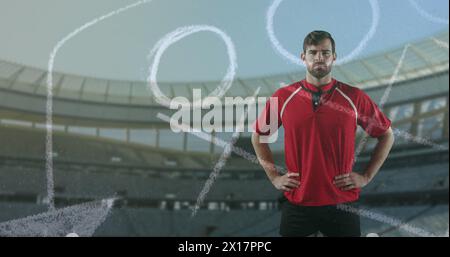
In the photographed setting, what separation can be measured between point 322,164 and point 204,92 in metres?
3.57

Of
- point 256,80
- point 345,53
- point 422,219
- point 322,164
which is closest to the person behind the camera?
point 322,164

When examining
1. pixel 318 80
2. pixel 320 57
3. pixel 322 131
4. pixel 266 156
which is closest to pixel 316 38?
pixel 320 57

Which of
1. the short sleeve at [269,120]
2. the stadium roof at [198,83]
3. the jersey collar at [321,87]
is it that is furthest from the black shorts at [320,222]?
the stadium roof at [198,83]

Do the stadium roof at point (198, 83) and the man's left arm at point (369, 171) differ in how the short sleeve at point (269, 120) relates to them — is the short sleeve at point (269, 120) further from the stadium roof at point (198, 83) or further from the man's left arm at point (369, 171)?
the stadium roof at point (198, 83)

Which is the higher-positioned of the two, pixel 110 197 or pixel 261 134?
pixel 261 134

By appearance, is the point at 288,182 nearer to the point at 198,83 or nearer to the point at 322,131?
the point at 322,131

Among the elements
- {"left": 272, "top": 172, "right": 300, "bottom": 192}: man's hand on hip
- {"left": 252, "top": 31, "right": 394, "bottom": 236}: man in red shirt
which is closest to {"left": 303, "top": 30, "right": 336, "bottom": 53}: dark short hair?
{"left": 252, "top": 31, "right": 394, "bottom": 236}: man in red shirt

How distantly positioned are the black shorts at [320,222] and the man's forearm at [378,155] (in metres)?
0.27

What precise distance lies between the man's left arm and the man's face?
0.52 m

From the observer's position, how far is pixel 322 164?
8.43 feet

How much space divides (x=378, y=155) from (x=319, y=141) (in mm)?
348

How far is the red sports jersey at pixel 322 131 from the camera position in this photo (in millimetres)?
2535
